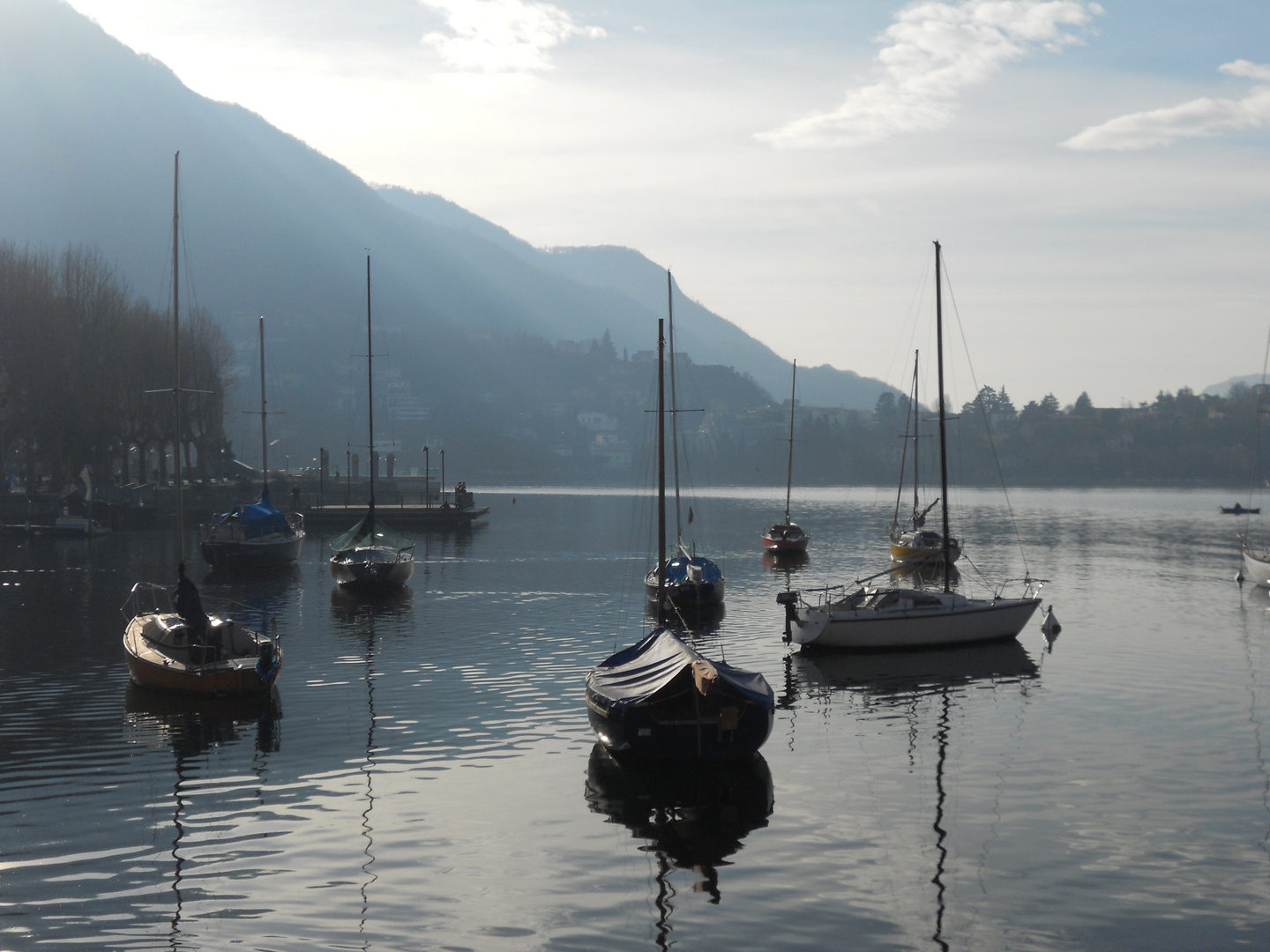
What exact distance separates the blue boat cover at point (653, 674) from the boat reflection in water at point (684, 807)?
1.65 meters

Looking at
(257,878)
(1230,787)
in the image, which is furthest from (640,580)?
(257,878)

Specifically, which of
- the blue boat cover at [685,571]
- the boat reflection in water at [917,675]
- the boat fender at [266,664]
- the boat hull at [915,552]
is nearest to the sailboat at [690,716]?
the boat reflection in water at [917,675]

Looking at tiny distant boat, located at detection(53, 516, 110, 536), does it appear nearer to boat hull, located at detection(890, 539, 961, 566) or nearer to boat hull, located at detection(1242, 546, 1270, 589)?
boat hull, located at detection(890, 539, 961, 566)

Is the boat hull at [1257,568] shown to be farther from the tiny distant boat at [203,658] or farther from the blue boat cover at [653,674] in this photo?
the tiny distant boat at [203,658]

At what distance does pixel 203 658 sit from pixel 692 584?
26853 mm

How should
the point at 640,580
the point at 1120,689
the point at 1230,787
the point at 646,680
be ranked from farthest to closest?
the point at 640,580, the point at 1120,689, the point at 646,680, the point at 1230,787

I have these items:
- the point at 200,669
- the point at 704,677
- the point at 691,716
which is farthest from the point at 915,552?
the point at 200,669

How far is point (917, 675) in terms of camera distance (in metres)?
38.8

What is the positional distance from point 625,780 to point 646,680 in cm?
269

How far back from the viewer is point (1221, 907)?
1778 cm

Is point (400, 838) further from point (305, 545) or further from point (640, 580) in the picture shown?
point (305, 545)

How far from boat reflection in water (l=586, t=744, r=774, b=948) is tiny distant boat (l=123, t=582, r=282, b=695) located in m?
10.8

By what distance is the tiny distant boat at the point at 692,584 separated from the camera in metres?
54.2

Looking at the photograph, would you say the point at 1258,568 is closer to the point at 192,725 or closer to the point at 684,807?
the point at 684,807
